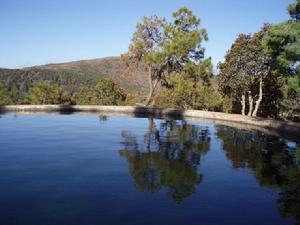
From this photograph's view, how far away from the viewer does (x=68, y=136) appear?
61.8ft

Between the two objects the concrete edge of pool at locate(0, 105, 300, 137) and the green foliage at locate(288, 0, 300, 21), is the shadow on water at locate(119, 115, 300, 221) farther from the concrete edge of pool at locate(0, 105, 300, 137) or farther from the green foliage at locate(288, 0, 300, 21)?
the green foliage at locate(288, 0, 300, 21)

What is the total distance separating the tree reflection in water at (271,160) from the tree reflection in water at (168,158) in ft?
4.55

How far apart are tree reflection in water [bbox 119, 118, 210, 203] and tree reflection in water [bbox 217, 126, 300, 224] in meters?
1.39

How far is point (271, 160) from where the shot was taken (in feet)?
46.1

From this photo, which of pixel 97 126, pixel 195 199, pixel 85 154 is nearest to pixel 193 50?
pixel 97 126

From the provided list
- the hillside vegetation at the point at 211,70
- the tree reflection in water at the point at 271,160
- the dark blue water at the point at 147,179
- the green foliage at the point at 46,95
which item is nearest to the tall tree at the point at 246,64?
the hillside vegetation at the point at 211,70

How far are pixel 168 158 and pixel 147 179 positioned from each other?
3.13 meters

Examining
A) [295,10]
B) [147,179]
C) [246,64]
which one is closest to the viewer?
[147,179]

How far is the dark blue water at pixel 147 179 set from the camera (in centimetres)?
798

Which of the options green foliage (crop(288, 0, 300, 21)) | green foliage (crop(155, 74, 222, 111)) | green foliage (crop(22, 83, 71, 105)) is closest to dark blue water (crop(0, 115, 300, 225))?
green foliage (crop(288, 0, 300, 21))

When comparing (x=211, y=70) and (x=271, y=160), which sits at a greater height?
(x=211, y=70)

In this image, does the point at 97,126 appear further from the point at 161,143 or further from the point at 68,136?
the point at 161,143

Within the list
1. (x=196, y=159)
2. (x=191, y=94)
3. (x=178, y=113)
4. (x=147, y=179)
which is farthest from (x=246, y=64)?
(x=147, y=179)

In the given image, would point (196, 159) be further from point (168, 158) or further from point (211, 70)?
point (211, 70)
